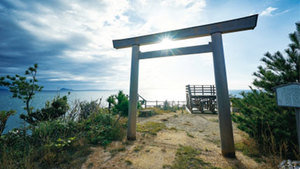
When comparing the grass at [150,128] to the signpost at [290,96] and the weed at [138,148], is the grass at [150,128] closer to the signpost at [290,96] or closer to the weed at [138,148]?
the weed at [138,148]

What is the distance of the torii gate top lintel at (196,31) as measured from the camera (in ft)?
9.88

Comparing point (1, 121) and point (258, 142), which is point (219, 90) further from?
point (1, 121)

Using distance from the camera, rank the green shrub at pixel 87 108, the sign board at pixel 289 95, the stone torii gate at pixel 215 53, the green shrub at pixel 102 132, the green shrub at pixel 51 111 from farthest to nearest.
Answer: the green shrub at pixel 87 108
the green shrub at pixel 51 111
the green shrub at pixel 102 132
the stone torii gate at pixel 215 53
the sign board at pixel 289 95

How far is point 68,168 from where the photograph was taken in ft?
7.80

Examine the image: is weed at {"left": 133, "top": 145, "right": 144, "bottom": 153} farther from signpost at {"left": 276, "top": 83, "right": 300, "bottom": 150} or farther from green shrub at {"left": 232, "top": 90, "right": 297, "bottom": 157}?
signpost at {"left": 276, "top": 83, "right": 300, "bottom": 150}

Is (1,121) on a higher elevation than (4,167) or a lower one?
higher

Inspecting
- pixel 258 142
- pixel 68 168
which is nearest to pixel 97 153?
pixel 68 168

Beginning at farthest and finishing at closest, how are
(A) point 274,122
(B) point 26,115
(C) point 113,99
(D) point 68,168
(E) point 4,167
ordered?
(C) point 113,99 → (B) point 26,115 → (A) point 274,122 → (D) point 68,168 → (E) point 4,167

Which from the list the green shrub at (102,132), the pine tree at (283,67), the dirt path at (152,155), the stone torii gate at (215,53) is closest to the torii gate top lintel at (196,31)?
the stone torii gate at (215,53)

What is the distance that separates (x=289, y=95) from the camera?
1.89 meters

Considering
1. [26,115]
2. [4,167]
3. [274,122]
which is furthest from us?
[26,115]

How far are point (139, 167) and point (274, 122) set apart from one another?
346cm

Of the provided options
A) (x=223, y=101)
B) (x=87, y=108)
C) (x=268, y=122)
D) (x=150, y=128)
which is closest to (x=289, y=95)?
(x=223, y=101)

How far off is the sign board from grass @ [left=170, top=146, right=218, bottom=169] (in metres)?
1.88
